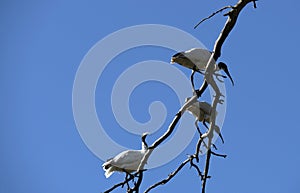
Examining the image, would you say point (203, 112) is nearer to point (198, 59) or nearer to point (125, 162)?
point (198, 59)

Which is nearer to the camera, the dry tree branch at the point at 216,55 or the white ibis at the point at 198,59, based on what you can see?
the dry tree branch at the point at 216,55

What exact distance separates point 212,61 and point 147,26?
7.82 ft

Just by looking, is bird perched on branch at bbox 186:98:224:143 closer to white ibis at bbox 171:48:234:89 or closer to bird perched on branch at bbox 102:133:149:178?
white ibis at bbox 171:48:234:89

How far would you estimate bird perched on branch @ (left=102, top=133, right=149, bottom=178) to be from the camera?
436 centimetres

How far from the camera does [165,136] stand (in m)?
3.00

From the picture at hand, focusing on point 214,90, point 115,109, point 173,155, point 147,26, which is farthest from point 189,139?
point 147,26

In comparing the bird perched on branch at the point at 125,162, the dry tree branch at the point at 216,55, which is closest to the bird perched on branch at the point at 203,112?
the dry tree branch at the point at 216,55

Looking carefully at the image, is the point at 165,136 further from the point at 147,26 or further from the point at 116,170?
the point at 147,26

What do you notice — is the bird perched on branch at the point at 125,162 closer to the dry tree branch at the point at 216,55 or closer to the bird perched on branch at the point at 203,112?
the bird perched on branch at the point at 203,112

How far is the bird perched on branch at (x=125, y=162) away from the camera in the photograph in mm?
4363

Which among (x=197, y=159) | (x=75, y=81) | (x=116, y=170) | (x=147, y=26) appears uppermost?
(x=147, y=26)

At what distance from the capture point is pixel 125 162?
4414mm

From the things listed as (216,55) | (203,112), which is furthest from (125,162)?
(216,55)

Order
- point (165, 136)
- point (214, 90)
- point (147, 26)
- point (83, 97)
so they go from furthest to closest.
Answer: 1. point (147, 26)
2. point (83, 97)
3. point (214, 90)
4. point (165, 136)
